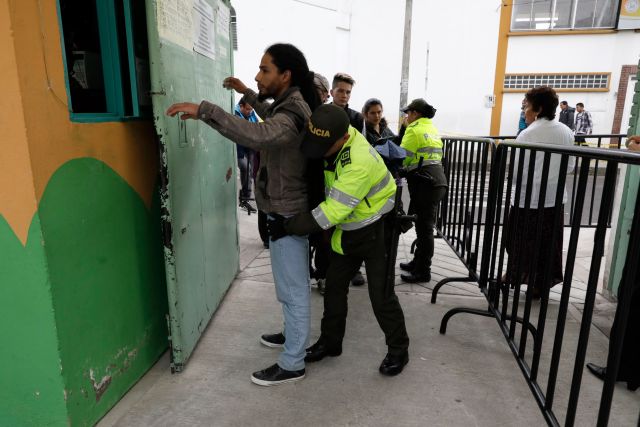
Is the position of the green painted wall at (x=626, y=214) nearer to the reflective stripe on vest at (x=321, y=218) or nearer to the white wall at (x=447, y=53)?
the reflective stripe on vest at (x=321, y=218)

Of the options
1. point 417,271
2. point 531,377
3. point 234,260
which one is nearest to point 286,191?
point 531,377

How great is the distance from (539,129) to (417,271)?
1.65m

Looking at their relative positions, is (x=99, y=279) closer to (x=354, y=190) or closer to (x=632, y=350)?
(x=354, y=190)

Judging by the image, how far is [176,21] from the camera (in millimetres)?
2443

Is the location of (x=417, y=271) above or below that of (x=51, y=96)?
below

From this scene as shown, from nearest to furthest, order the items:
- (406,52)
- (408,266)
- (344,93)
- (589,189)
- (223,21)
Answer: (223,21), (344,93), (408,266), (589,189), (406,52)

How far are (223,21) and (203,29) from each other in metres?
0.63

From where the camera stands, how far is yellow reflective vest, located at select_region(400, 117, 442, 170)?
3.96 m

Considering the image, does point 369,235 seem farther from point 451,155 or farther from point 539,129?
point 451,155

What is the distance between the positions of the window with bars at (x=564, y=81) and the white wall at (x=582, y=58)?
146 mm

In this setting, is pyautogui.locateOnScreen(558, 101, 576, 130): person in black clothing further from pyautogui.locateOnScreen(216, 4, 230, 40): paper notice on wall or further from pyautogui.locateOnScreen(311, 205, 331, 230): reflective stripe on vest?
pyautogui.locateOnScreen(311, 205, 331, 230): reflective stripe on vest

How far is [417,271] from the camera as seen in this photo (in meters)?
4.29

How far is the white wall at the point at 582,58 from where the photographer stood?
1504 cm

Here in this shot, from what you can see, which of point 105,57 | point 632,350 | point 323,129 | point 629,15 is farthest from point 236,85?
point 629,15
